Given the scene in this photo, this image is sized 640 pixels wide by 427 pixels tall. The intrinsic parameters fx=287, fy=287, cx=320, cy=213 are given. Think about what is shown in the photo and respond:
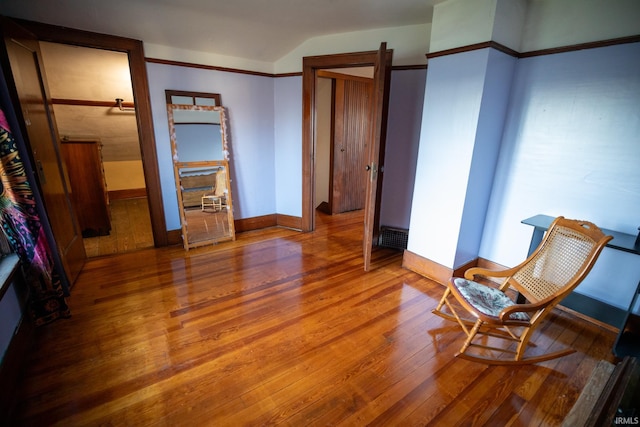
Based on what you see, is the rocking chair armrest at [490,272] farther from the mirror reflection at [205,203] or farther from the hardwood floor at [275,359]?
the mirror reflection at [205,203]

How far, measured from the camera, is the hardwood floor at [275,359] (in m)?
1.43

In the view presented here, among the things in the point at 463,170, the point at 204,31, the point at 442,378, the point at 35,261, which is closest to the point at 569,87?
the point at 463,170

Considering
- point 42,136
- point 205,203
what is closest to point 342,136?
point 205,203

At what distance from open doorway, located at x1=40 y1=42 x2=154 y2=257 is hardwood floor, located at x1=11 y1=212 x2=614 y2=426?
1083mm

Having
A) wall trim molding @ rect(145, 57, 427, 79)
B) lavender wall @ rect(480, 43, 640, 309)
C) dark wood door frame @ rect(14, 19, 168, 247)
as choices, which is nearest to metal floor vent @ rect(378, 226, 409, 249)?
lavender wall @ rect(480, 43, 640, 309)

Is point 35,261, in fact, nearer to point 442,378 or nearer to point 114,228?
point 114,228

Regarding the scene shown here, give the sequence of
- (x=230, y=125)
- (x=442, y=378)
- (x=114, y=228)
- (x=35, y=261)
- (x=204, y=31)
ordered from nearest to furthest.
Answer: (x=442, y=378)
(x=35, y=261)
(x=204, y=31)
(x=230, y=125)
(x=114, y=228)

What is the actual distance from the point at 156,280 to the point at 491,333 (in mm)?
2748

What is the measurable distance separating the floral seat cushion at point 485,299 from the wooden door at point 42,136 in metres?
3.05

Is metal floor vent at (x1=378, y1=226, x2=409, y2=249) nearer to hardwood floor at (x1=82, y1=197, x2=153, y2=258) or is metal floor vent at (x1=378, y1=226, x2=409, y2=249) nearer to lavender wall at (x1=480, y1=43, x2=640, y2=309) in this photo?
lavender wall at (x1=480, y1=43, x2=640, y2=309)

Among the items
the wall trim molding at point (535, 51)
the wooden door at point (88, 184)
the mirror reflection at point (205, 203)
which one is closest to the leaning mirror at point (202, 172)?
the mirror reflection at point (205, 203)

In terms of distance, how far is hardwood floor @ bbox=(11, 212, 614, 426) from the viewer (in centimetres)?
143

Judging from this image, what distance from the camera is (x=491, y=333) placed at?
1.99 m

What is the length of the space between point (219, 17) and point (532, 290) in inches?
132
